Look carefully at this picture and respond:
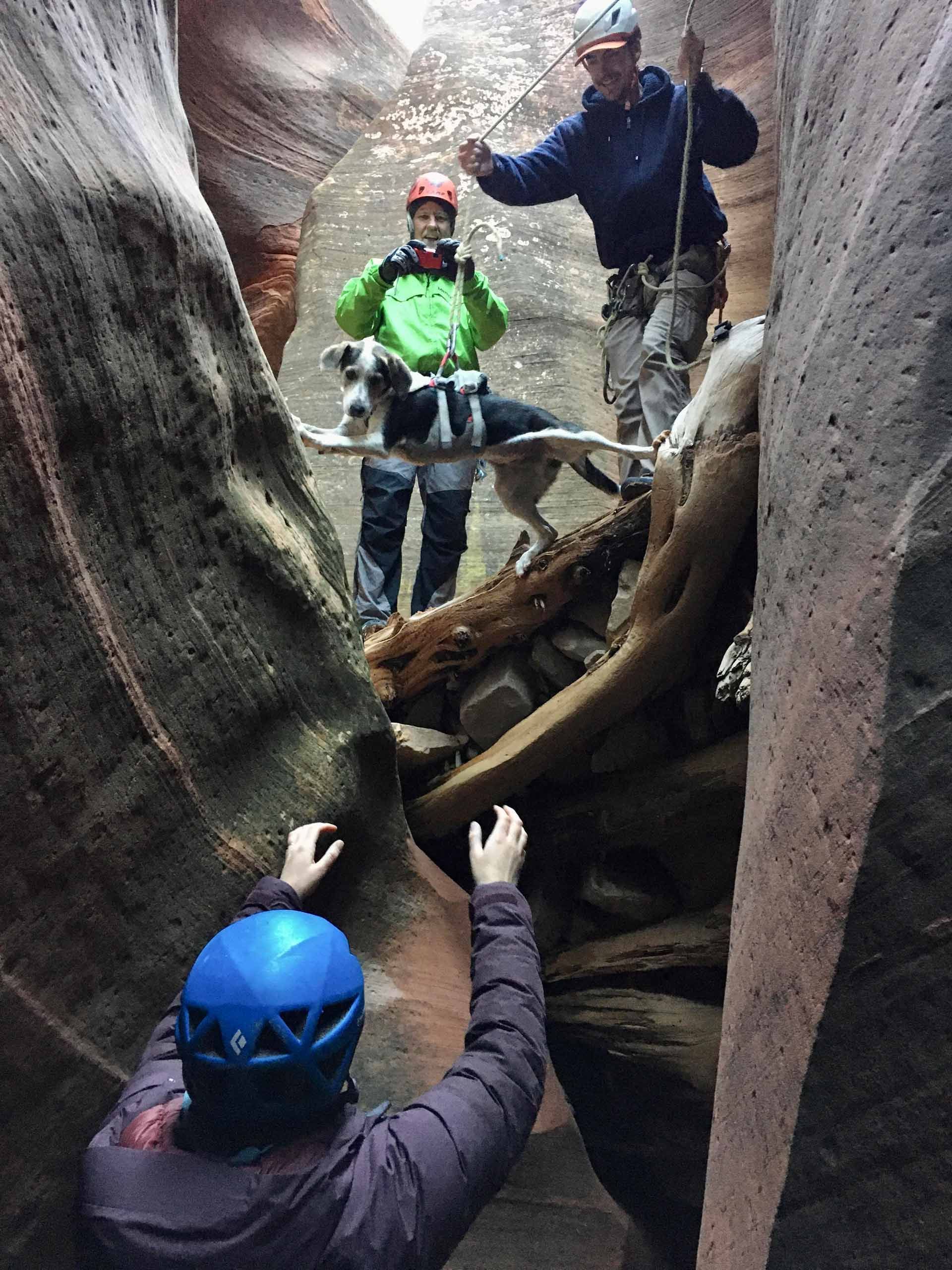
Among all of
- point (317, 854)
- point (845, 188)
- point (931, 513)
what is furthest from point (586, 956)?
point (845, 188)

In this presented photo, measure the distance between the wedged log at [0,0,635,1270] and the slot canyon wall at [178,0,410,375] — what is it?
16.4 feet

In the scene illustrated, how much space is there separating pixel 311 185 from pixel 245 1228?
7884 mm

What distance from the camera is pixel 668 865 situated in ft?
8.80

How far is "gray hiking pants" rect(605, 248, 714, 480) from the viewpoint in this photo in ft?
10.5

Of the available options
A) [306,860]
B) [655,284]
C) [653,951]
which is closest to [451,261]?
[655,284]

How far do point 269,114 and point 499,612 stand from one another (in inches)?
242

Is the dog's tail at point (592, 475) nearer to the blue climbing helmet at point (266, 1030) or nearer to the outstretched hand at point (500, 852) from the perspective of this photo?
the outstretched hand at point (500, 852)

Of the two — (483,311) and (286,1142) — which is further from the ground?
(483,311)

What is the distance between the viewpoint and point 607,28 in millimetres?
3193

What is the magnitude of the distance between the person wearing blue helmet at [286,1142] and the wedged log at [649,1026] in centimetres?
124

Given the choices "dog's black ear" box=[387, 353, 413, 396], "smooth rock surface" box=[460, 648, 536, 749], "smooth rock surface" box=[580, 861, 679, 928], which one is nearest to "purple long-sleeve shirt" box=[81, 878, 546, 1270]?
"smooth rock surface" box=[580, 861, 679, 928]

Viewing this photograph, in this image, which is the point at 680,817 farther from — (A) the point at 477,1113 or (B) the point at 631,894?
(A) the point at 477,1113

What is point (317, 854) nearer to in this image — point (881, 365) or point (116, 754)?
point (116, 754)

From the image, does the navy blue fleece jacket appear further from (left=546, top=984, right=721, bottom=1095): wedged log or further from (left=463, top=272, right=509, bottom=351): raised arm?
(left=546, top=984, right=721, bottom=1095): wedged log
